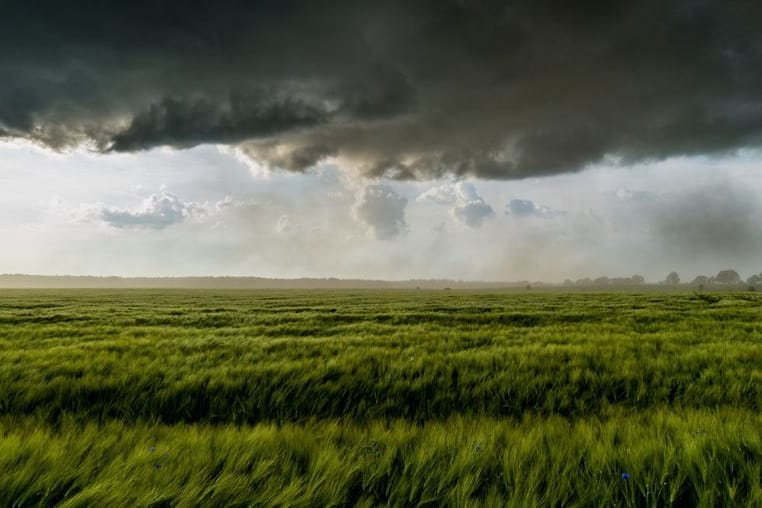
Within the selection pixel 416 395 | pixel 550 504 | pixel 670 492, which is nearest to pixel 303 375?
pixel 416 395

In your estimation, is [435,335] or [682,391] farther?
[435,335]

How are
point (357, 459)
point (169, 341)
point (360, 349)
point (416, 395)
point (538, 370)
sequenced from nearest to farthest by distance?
1. point (357, 459)
2. point (416, 395)
3. point (538, 370)
4. point (360, 349)
5. point (169, 341)

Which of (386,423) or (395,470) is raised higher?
(395,470)

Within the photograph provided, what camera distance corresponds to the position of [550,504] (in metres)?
1.88

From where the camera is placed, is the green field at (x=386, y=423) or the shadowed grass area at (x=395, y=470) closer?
the shadowed grass area at (x=395, y=470)

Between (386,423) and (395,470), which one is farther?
(386,423)

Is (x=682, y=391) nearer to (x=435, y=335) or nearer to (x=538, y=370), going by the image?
(x=538, y=370)

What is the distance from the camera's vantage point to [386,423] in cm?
381

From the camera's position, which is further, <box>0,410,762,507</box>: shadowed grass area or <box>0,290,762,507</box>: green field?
<box>0,290,762,507</box>: green field

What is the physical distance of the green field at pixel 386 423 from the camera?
6.44 ft

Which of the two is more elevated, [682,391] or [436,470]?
[436,470]

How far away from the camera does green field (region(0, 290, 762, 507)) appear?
1.96 m

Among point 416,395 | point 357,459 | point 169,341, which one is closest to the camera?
point 357,459

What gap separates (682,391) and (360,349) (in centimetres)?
478
